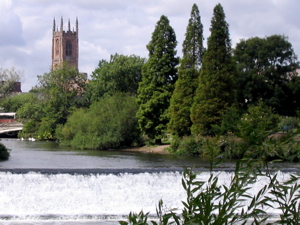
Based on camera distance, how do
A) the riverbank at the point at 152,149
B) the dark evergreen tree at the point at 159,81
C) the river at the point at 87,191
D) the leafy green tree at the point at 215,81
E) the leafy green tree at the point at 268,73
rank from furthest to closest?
1. the leafy green tree at the point at 268,73
2. the dark evergreen tree at the point at 159,81
3. the riverbank at the point at 152,149
4. the leafy green tree at the point at 215,81
5. the river at the point at 87,191

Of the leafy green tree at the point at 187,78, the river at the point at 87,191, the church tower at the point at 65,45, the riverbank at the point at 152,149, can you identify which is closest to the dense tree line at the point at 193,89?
the leafy green tree at the point at 187,78

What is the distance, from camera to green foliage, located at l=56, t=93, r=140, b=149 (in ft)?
147

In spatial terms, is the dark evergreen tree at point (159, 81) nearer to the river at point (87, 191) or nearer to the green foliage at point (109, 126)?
the green foliage at point (109, 126)

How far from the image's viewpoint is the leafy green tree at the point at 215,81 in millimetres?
37375

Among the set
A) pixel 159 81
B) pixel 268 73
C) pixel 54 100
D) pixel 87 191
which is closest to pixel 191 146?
pixel 159 81

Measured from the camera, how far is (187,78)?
1592 inches

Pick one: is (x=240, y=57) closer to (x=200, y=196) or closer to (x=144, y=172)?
(x=144, y=172)

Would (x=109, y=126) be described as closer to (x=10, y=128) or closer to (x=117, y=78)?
(x=117, y=78)

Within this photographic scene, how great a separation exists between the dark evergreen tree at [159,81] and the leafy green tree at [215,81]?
18.1ft

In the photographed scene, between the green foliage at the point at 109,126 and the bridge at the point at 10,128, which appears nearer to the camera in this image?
the green foliage at the point at 109,126

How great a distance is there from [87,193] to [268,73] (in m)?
34.5

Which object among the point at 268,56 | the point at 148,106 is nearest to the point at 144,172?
the point at 148,106

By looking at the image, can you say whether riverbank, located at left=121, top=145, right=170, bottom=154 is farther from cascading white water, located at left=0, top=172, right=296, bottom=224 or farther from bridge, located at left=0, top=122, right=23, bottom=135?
bridge, located at left=0, top=122, right=23, bottom=135

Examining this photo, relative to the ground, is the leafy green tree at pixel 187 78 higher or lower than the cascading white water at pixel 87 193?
higher
